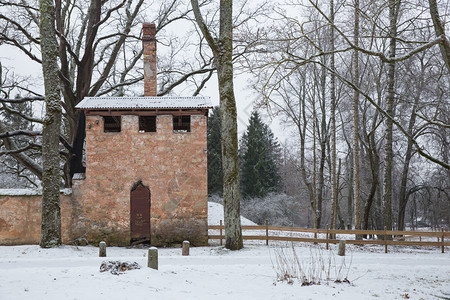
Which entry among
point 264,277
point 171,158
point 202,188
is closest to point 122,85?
point 171,158

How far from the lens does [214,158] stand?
1364 inches

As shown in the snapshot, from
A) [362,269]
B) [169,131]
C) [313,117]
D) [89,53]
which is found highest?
[89,53]

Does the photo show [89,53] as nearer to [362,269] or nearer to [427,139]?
[362,269]

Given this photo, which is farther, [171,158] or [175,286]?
[171,158]

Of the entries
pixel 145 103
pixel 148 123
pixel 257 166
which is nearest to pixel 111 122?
pixel 145 103

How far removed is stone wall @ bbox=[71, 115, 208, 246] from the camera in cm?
1580

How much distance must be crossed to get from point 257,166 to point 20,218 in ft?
78.2

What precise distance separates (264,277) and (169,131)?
9071 mm

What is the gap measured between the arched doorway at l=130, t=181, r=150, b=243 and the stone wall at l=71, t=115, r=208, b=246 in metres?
0.18

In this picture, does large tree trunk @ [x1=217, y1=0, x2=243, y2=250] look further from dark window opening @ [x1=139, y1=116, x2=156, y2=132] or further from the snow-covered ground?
dark window opening @ [x1=139, y1=116, x2=156, y2=132]

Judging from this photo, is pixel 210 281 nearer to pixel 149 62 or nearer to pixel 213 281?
pixel 213 281

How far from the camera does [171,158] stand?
16281 millimetres

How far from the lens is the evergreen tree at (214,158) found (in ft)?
112

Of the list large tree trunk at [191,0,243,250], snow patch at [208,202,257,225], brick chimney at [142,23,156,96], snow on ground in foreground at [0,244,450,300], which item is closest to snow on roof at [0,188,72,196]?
snow on ground in foreground at [0,244,450,300]
